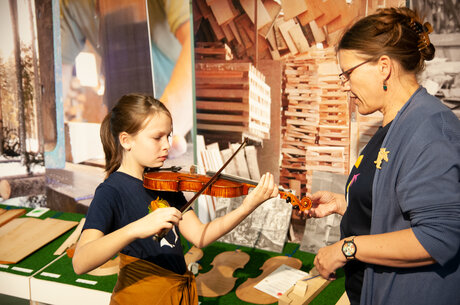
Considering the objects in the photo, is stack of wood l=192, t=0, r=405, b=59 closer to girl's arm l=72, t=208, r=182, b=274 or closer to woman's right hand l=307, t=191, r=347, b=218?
woman's right hand l=307, t=191, r=347, b=218

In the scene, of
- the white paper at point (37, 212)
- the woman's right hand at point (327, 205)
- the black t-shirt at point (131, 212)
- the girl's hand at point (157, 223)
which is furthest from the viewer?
the white paper at point (37, 212)

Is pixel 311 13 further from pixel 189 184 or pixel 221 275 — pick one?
pixel 221 275

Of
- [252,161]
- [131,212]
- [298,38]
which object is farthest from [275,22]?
[131,212]

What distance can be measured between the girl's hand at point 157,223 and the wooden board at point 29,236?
2.13m

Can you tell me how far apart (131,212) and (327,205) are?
3.47 feet

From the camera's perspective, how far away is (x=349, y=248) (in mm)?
1307

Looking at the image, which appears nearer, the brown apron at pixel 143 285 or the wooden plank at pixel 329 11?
the brown apron at pixel 143 285

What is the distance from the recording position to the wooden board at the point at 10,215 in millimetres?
3520

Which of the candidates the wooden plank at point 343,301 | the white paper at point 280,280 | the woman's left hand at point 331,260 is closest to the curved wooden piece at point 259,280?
the white paper at point 280,280

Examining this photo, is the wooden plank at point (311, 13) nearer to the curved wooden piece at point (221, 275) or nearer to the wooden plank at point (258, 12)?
the wooden plank at point (258, 12)

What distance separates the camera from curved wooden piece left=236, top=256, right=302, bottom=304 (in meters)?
2.29

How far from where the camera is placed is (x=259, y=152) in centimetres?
307

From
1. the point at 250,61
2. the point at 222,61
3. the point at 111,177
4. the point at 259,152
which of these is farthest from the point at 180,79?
the point at 111,177

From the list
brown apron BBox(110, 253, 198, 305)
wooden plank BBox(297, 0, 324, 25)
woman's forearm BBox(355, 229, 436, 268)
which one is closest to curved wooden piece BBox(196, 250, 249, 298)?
brown apron BBox(110, 253, 198, 305)
